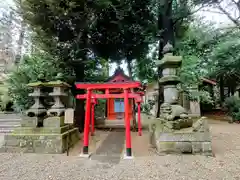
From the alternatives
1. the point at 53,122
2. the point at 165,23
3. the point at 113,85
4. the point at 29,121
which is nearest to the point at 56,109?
the point at 53,122

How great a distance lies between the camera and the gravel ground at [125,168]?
3760mm

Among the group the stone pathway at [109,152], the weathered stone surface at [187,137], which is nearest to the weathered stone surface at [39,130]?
the stone pathway at [109,152]

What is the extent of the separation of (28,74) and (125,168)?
6.32 meters

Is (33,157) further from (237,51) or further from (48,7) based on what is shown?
(237,51)

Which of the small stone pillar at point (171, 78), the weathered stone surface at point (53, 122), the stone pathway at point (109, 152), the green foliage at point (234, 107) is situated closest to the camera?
the stone pathway at point (109, 152)

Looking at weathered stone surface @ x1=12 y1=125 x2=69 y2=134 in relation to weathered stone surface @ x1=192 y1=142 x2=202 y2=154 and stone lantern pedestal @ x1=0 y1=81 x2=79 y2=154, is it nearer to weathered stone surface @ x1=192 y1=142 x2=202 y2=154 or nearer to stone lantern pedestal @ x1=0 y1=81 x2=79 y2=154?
stone lantern pedestal @ x1=0 y1=81 x2=79 y2=154

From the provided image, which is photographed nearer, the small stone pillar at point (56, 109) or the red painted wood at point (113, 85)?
the red painted wood at point (113, 85)

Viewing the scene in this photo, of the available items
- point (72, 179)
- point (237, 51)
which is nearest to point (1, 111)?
point (72, 179)

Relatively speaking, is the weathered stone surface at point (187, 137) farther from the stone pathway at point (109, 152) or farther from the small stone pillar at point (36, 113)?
the small stone pillar at point (36, 113)

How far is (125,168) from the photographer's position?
426 cm

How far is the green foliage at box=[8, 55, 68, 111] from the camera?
779 centimetres

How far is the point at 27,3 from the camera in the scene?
286 inches

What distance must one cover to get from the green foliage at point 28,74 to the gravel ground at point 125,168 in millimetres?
3629

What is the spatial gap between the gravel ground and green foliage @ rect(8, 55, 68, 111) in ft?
11.9
